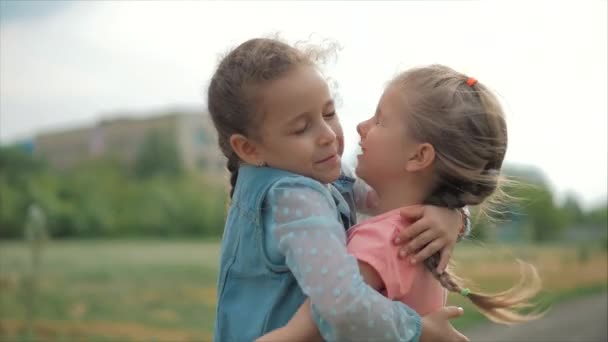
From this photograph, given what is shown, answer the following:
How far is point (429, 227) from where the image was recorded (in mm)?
2098

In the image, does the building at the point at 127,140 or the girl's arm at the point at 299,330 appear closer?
the girl's arm at the point at 299,330

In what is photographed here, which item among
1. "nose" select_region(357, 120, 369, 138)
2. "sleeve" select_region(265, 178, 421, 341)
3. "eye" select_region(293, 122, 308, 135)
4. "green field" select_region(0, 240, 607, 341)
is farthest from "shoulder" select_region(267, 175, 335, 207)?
"green field" select_region(0, 240, 607, 341)

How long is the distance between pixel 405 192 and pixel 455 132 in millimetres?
205

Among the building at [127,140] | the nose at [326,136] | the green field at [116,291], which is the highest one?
the nose at [326,136]

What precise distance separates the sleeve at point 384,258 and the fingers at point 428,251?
0.07 feet

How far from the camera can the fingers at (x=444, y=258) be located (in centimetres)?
214

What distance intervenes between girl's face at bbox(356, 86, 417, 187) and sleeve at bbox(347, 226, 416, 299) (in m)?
0.19

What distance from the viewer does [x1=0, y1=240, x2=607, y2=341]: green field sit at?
5398 mm

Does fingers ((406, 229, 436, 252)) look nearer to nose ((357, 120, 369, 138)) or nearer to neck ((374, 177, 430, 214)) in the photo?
neck ((374, 177, 430, 214))

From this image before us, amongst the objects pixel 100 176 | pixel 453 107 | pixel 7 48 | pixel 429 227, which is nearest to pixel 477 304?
pixel 429 227

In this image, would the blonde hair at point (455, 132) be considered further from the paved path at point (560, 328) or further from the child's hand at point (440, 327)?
the paved path at point (560, 328)

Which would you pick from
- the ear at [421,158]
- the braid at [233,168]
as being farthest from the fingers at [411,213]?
the braid at [233,168]

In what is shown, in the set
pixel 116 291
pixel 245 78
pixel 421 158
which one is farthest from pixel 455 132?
pixel 116 291

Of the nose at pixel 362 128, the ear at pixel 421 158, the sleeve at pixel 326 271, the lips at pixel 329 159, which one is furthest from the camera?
the nose at pixel 362 128
